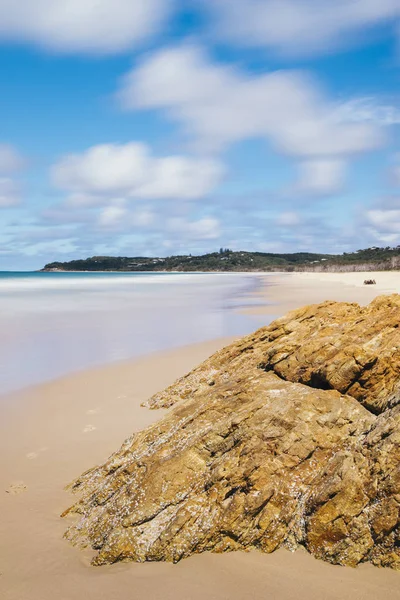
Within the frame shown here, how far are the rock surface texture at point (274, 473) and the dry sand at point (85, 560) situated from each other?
136 millimetres

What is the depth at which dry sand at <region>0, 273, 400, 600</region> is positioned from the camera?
12.6 feet

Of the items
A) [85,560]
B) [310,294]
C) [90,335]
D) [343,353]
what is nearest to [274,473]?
[343,353]

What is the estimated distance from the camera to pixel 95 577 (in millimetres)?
4164

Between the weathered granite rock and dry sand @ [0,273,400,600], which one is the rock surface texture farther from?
dry sand @ [0,273,400,600]

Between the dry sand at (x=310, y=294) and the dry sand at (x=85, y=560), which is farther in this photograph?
the dry sand at (x=310, y=294)

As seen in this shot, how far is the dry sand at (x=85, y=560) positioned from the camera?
3830mm

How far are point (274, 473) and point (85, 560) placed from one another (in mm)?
1976

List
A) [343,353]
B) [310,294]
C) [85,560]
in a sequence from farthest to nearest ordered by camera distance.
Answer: [310,294] < [343,353] < [85,560]

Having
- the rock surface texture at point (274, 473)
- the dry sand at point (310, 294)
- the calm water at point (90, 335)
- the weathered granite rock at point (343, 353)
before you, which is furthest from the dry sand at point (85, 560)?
the dry sand at point (310, 294)

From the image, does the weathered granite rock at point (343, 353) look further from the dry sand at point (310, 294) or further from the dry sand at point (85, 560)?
the dry sand at point (310, 294)

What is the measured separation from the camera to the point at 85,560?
174 inches

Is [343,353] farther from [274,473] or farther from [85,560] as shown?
[85,560]

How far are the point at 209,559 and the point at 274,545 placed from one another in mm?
597

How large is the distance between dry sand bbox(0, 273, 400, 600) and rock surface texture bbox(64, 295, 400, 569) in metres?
0.14
